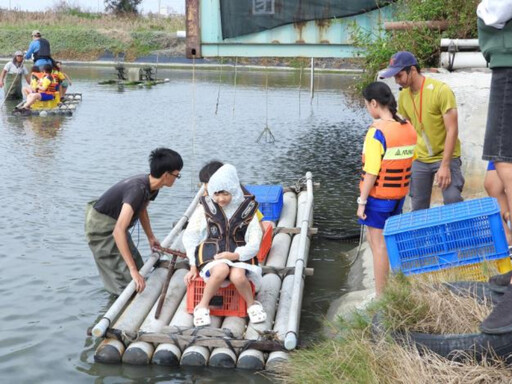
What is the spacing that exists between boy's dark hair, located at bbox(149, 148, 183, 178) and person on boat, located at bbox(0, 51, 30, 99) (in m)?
19.4

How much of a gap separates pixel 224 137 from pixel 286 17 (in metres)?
5.65

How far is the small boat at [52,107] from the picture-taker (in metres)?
22.1

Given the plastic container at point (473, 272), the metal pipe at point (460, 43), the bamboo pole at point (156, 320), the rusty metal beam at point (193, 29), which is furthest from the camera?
the rusty metal beam at point (193, 29)

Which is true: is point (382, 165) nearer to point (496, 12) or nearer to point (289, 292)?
point (289, 292)

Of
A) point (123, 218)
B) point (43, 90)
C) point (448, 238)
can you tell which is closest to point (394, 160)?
point (448, 238)

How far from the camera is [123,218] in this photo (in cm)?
724

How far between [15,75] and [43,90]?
3.59 meters

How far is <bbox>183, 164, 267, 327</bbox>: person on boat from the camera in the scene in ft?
21.6

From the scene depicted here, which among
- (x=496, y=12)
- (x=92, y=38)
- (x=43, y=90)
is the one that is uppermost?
(x=496, y=12)

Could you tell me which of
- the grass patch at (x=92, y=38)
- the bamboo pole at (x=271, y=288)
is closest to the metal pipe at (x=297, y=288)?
the bamboo pole at (x=271, y=288)

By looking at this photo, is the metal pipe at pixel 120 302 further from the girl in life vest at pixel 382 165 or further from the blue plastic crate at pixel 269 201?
the girl in life vest at pixel 382 165

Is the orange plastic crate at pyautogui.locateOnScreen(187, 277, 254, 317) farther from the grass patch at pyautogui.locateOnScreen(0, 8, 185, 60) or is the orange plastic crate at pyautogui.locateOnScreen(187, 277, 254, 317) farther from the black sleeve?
the grass patch at pyautogui.locateOnScreen(0, 8, 185, 60)

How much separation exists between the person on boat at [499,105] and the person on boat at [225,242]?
2464 millimetres

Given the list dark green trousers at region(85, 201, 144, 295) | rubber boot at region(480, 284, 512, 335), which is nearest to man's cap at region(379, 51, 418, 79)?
dark green trousers at region(85, 201, 144, 295)
